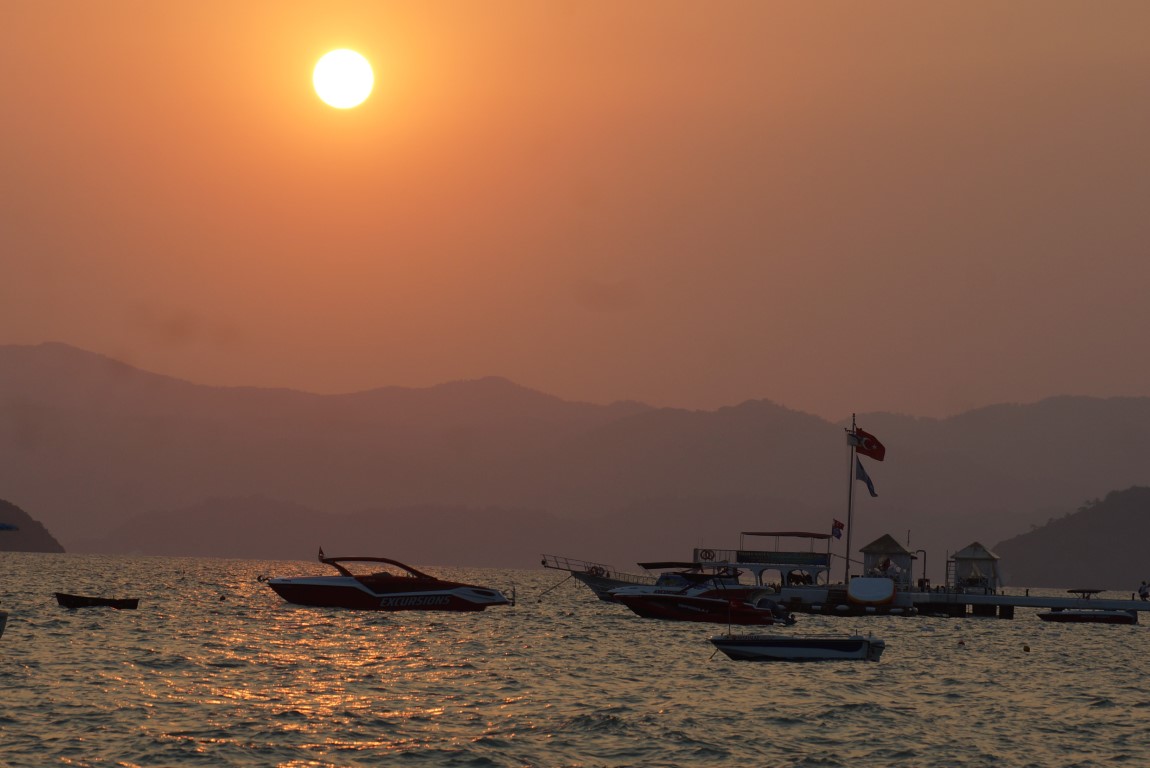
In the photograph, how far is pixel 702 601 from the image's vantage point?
330 feet

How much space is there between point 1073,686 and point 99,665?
45.1 meters

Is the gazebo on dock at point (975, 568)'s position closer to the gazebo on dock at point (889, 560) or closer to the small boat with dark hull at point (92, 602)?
the gazebo on dock at point (889, 560)

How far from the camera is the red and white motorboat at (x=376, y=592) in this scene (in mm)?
105125

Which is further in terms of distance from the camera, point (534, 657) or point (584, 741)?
point (534, 657)

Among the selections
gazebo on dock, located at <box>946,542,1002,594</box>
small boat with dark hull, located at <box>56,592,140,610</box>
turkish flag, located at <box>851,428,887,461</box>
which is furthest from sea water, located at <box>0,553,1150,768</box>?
gazebo on dock, located at <box>946,542,1002,594</box>

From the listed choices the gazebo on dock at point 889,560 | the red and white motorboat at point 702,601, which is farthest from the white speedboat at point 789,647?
the gazebo on dock at point 889,560

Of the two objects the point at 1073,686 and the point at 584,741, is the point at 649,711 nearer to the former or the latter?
the point at 584,741

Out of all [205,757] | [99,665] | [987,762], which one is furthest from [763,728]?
[99,665]

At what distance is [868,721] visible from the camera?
166 ft

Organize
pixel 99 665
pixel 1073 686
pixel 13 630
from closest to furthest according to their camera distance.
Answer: pixel 99 665 < pixel 1073 686 < pixel 13 630

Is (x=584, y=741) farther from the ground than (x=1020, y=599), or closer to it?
closer to it

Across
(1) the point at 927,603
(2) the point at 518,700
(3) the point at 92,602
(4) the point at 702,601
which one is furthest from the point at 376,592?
(1) the point at 927,603

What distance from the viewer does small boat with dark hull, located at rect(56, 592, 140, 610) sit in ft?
336

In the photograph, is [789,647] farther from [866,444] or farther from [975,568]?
[975,568]
